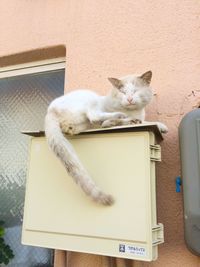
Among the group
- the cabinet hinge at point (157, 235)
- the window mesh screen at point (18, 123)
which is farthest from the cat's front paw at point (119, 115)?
the window mesh screen at point (18, 123)

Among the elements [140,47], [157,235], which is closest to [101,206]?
[157,235]

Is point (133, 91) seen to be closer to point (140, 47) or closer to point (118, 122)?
point (118, 122)

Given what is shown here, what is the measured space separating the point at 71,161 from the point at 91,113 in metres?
0.16

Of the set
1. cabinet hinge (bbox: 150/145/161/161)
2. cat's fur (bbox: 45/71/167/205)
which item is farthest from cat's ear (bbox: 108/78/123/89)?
cabinet hinge (bbox: 150/145/161/161)

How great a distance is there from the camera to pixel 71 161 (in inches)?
30.3

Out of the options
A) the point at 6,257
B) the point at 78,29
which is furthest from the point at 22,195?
the point at 78,29

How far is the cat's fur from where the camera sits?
78 centimetres

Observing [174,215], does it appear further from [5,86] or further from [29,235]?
[5,86]

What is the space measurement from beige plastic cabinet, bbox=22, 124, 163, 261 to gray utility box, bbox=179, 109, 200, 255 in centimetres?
8

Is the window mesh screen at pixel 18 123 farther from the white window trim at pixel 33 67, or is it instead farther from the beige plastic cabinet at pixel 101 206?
the beige plastic cabinet at pixel 101 206

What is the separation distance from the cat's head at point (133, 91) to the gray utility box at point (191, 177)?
0.14 metres

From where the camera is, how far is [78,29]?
120 cm

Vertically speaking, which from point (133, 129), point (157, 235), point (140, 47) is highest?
point (140, 47)

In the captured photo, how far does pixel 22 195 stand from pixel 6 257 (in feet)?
0.86
